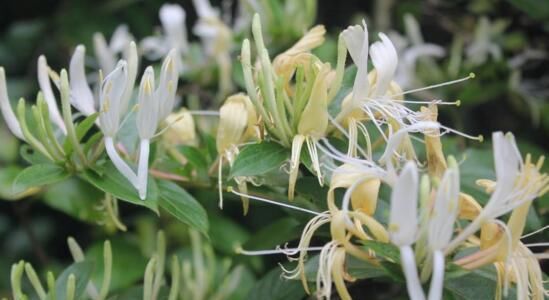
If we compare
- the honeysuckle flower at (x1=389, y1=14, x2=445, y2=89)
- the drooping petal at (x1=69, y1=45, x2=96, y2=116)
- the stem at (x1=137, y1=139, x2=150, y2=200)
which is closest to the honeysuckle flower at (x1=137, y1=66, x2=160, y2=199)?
the stem at (x1=137, y1=139, x2=150, y2=200)

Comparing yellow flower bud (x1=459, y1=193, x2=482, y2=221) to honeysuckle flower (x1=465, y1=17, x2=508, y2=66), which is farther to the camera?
honeysuckle flower (x1=465, y1=17, x2=508, y2=66)

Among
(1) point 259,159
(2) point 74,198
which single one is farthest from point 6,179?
(1) point 259,159

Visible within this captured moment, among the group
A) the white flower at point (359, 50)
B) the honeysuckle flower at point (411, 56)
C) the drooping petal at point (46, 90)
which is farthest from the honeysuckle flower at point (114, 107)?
the honeysuckle flower at point (411, 56)

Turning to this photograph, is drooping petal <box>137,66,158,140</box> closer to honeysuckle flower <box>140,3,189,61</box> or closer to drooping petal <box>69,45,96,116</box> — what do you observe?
drooping petal <box>69,45,96,116</box>

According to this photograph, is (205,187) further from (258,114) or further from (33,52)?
(33,52)

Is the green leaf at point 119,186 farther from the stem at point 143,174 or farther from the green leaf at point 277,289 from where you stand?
the green leaf at point 277,289

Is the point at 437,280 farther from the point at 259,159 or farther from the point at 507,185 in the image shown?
the point at 259,159

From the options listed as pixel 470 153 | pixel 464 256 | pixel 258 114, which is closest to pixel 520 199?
pixel 464 256
